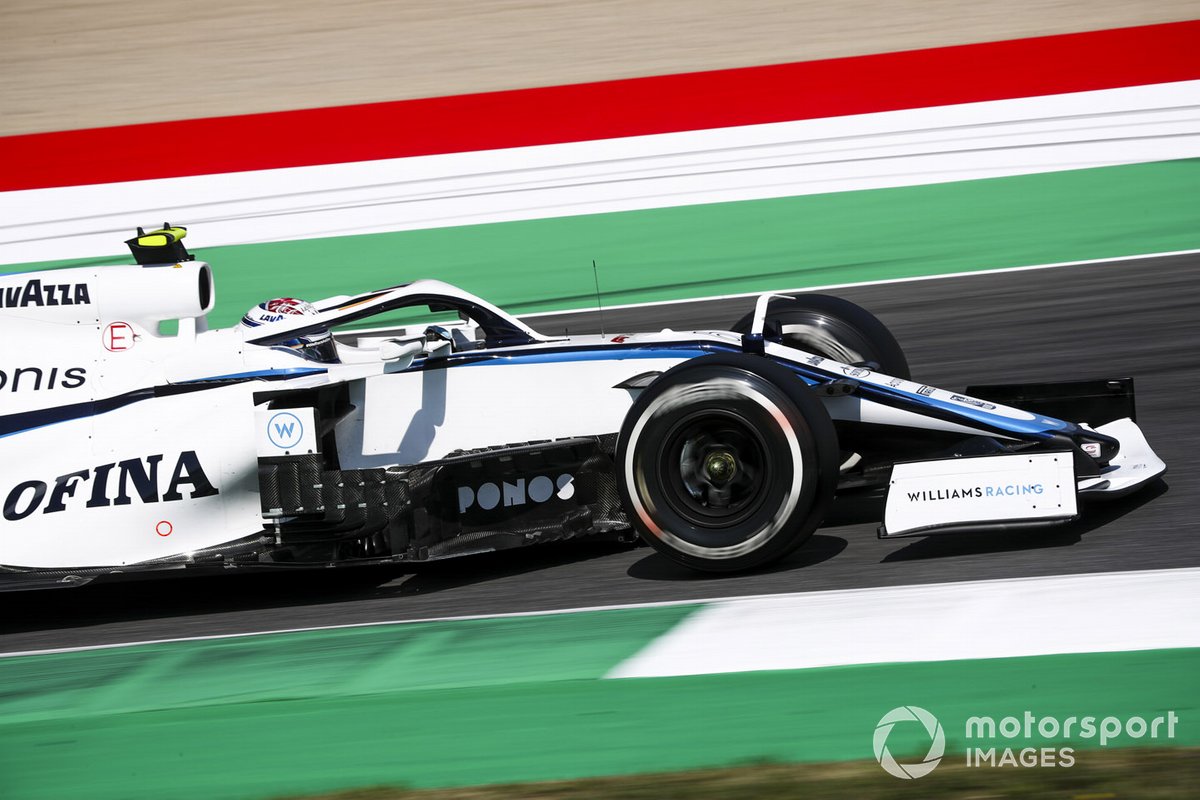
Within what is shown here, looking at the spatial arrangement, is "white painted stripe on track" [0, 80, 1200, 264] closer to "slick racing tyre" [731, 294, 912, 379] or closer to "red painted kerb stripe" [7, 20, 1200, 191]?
"red painted kerb stripe" [7, 20, 1200, 191]

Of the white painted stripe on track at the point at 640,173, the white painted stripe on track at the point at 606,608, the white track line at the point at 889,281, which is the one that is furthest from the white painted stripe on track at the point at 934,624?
the white painted stripe on track at the point at 640,173

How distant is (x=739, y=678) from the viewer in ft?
13.4

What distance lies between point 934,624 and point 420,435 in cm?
226

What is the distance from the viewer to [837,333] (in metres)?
6.10

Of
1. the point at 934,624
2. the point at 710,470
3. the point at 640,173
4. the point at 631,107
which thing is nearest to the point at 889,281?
the point at 640,173

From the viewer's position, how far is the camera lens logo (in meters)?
3.54

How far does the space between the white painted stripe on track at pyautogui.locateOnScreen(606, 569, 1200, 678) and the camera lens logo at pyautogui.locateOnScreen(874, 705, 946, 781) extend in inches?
11.2

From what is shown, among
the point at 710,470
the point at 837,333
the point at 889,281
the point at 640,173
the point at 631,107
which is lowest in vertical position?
the point at 710,470

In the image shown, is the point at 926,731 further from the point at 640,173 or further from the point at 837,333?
the point at 640,173

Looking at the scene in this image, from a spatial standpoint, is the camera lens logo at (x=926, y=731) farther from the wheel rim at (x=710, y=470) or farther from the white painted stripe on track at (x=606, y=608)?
the wheel rim at (x=710, y=470)

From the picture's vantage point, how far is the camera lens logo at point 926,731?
3.54 metres

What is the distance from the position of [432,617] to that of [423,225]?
6927mm

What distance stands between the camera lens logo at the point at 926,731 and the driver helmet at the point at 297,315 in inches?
122

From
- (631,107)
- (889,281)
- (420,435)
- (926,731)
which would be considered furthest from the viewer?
(631,107)
